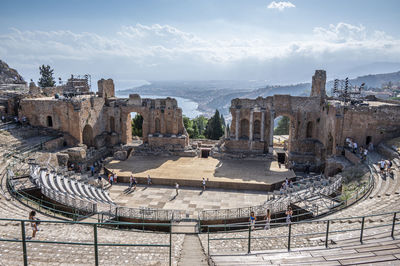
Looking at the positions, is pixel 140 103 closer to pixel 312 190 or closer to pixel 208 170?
pixel 208 170

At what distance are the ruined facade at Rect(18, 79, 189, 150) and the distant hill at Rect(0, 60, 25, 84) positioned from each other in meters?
25.6

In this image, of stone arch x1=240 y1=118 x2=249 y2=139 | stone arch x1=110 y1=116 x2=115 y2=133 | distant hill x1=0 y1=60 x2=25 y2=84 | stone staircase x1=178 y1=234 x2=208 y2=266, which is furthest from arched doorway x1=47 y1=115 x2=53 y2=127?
distant hill x1=0 y1=60 x2=25 y2=84

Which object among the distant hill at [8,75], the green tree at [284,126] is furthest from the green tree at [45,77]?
the green tree at [284,126]

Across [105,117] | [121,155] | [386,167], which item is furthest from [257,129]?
[105,117]

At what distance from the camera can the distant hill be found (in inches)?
2010

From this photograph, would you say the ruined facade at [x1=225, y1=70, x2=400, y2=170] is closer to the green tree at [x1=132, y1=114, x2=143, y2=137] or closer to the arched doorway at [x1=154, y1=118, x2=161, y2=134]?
the arched doorway at [x1=154, y1=118, x2=161, y2=134]

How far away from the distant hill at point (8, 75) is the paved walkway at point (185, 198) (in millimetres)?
38729

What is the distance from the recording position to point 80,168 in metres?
27.5

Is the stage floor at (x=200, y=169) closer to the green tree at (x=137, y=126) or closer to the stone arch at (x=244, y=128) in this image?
the stone arch at (x=244, y=128)

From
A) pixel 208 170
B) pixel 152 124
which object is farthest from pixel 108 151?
pixel 208 170

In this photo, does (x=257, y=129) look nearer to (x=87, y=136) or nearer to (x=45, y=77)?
(x=87, y=136)

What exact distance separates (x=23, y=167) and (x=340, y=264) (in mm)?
20466

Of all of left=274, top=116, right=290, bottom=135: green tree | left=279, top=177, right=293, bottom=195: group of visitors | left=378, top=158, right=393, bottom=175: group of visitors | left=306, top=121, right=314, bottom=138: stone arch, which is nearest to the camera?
left=378, top=158, right=393, bottom=175: group of visitors

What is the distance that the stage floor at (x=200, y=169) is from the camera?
25.0m
